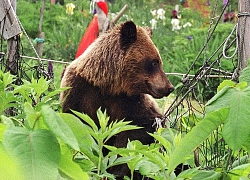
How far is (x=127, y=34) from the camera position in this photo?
3.46 m

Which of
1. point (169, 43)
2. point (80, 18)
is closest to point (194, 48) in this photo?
point (169, 43)

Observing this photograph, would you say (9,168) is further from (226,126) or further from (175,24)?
(175,24)

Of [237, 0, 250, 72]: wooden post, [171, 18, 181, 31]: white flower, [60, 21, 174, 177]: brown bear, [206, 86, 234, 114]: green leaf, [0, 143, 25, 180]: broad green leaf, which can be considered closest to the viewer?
[0, 143, 25, 180]: broad green leaf

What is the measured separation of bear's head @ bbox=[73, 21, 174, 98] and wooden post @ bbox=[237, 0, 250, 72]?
59.1 inches

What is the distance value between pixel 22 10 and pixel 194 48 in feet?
18.9

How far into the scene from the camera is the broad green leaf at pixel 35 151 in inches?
29.2

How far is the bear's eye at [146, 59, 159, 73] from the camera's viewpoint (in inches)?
136

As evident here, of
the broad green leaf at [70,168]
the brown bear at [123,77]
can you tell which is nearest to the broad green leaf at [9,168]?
the broad green leaf at [70,168]

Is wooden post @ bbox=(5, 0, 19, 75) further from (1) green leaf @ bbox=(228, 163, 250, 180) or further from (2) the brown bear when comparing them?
(1) green leaf @ bbox=(228, 163, 250, 180)

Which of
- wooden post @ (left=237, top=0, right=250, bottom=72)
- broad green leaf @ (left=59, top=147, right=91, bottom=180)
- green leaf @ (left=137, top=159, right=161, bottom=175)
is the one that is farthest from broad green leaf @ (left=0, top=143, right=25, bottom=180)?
wooden post @ (left=237, top=0, right=250, bottom=72)

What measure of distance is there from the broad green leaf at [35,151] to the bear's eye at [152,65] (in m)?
2.67

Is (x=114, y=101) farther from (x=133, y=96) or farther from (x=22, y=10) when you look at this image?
(x=22, y=10)

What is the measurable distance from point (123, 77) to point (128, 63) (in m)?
0.10

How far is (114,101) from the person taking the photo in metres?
3.37
